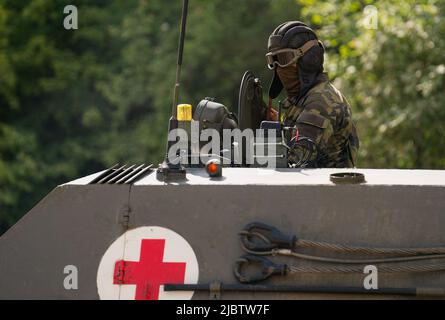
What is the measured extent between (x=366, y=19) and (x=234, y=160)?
Result: 26.4ft

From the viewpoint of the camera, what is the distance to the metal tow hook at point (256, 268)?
187 inches

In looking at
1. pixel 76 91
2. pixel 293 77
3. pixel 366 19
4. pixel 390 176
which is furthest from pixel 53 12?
pixel 390 176

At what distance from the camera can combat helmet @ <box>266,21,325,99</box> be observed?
6.65 m

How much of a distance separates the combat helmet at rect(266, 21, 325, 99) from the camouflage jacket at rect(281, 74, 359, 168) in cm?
7

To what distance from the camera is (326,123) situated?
6.34 m

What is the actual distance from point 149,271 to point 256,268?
1.48ft

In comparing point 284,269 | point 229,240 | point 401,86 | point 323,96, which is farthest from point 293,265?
point 401,86

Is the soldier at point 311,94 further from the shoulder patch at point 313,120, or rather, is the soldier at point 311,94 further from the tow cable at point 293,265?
the tow cable at point 293,265

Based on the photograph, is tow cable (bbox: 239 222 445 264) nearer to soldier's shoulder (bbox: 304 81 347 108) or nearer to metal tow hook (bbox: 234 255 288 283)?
metal tow hook (bbox: 234 255 288 283)

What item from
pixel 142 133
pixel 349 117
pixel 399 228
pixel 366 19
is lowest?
pixel 399 228

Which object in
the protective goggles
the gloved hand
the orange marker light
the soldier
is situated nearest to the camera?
the orange marker light

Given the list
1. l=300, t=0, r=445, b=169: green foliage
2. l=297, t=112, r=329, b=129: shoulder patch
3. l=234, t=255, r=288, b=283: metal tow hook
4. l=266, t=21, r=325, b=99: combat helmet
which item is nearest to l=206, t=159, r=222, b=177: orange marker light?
l=234, t=255, r=288, b=283: metal tow hook
